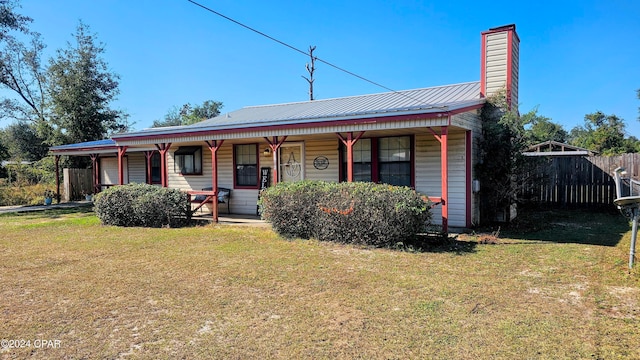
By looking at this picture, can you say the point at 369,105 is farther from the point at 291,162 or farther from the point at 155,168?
the point at 155,168

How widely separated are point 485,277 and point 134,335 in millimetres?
4011

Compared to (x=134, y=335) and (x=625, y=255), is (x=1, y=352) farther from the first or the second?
(x=625, y=255)

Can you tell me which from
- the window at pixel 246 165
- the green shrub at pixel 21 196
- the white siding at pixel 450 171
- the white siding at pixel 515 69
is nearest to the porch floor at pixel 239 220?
the window at pixel 246 165

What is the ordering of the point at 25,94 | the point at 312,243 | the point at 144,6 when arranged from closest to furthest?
1. the point at 312,243
2. the point at 144,6
3. the point at 25,94

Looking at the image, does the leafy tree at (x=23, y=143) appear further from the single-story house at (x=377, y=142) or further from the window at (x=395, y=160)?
the window at (x=395, y=160)

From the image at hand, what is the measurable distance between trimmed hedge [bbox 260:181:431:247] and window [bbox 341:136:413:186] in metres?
2.30

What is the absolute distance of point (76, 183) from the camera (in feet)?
60.2

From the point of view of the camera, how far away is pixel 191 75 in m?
24.8

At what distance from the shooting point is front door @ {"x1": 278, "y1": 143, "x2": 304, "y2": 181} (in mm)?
10883

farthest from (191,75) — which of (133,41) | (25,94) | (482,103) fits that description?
(482,103)

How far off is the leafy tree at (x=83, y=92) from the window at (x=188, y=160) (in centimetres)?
1227

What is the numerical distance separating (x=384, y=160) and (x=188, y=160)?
22.9ft

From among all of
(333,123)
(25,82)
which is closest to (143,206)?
(333,123)

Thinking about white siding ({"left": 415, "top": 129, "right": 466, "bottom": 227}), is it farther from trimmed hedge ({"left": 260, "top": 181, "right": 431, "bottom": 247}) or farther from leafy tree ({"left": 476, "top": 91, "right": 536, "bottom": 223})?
trimmed hedge ({"left": 260, "top": 181, "right": 431, "bottom": 247})
